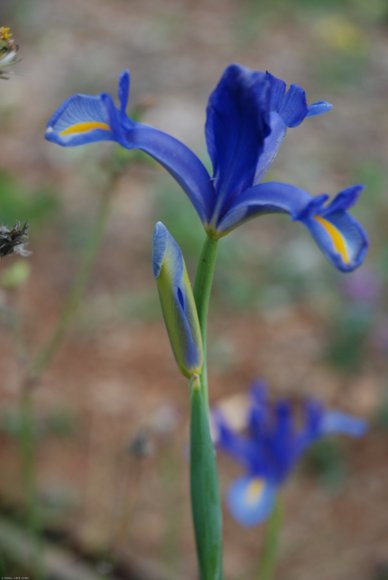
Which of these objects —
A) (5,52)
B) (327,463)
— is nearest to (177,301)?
(5,52)

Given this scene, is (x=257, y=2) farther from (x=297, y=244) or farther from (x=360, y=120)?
(x=297, y=244)

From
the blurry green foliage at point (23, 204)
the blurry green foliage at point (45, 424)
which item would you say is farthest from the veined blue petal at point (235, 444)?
the blurry green foliage at point (45, 424)

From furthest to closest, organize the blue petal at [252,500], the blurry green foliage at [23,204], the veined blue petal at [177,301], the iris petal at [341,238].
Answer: the blurry green foliage at [23,204]
the blue petal at [252,500]
the veined blue petal at [177,301]
the iris petal at [341,238]

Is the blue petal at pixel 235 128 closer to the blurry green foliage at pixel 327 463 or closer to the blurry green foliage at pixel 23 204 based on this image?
the blurry green foliage at pixel 23 204

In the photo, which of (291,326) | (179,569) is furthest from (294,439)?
(291,326)

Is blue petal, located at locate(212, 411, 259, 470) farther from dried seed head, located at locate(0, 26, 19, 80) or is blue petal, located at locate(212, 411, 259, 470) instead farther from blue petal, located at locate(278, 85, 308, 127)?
dried seed head, located at locate(0, 26, 19, 80)
